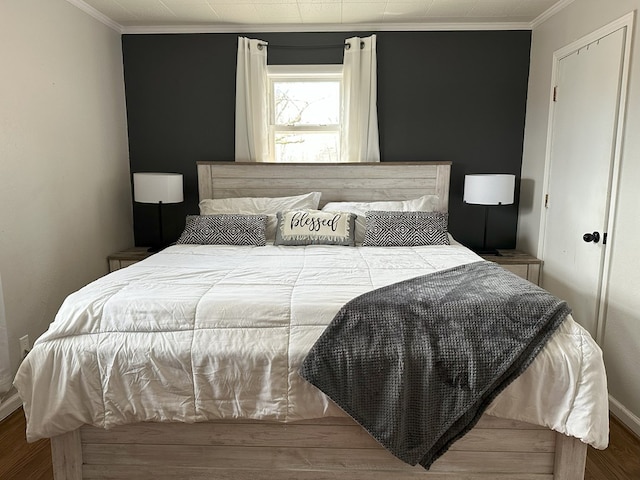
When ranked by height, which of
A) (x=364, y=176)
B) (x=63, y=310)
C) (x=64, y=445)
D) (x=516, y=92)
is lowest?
(x=64, y=445)

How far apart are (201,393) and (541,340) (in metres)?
1.24

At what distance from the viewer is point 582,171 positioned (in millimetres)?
2721

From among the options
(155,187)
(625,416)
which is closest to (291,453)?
(625,416)

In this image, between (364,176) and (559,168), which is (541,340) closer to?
(559,168)

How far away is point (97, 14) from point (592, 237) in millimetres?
3726

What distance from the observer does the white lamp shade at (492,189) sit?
3297 mm

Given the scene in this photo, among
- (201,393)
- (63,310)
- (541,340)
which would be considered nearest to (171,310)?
(201,393)

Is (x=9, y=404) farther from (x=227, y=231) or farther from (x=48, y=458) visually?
(x=227, y=231)

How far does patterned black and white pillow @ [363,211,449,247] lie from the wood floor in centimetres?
142

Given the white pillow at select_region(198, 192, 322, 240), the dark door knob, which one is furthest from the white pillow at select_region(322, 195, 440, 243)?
the dark door knob

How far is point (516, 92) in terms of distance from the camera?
356 cm

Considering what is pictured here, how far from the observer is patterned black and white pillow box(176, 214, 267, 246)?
297 cm

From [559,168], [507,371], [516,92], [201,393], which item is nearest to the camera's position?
[507,371]

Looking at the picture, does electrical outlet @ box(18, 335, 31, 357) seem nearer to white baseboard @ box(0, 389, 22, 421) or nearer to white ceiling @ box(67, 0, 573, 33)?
white baseboard @ box(0, 389, 22, 421)
